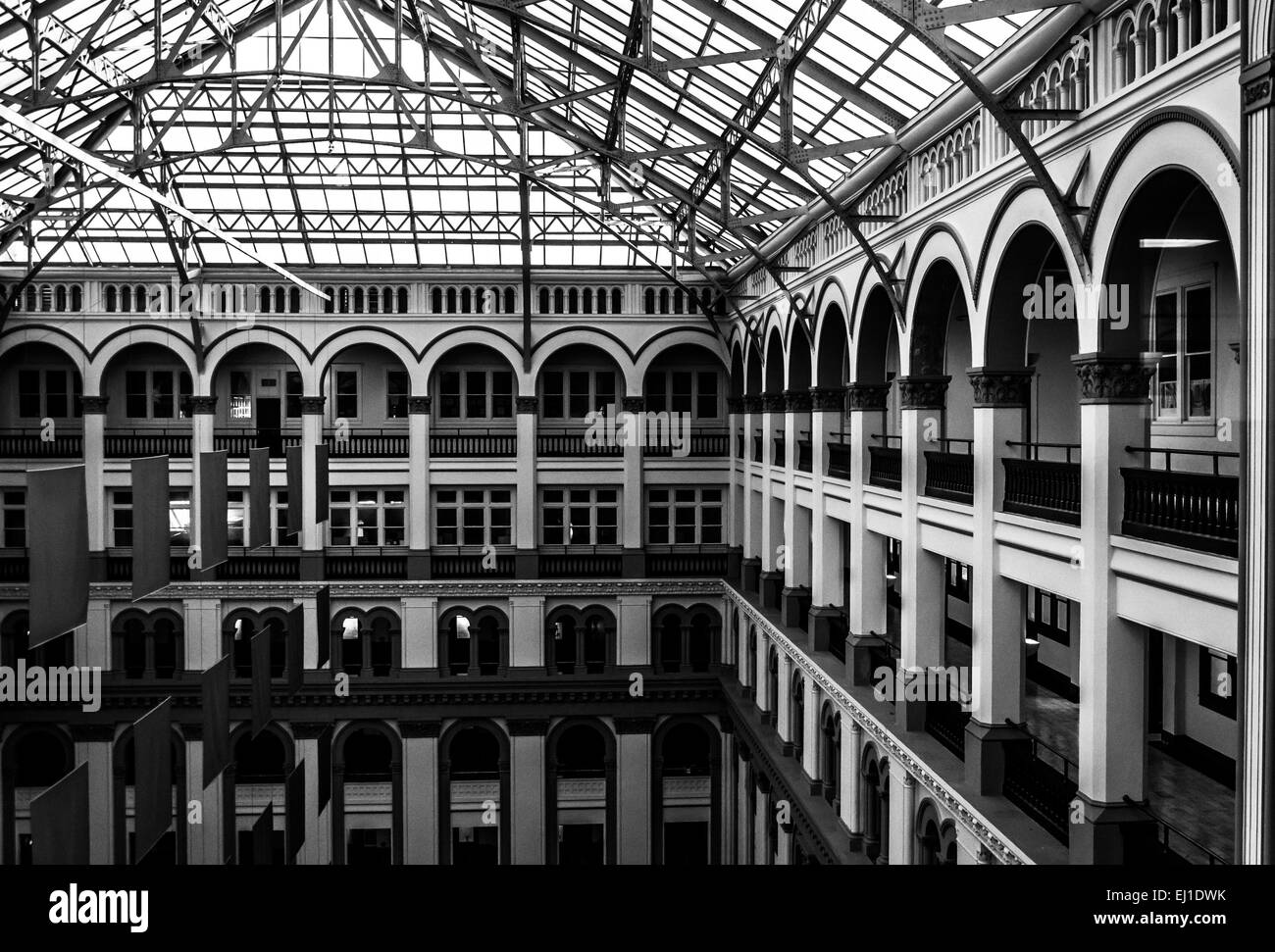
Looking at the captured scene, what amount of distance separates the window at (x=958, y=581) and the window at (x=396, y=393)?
18.0 metres

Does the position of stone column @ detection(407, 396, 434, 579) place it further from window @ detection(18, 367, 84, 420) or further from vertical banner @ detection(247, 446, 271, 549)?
vertical banner @ detection(247, 446, 271, 549)

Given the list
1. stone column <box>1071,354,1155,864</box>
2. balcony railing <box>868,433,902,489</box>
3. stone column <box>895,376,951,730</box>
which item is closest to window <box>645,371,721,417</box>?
balcony railing <box>868,433,902,489</box>

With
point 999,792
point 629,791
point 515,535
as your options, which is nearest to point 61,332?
point 515,535

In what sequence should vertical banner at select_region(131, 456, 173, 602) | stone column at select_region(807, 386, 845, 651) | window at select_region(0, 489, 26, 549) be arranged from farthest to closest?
window at select_region(0, 489, 26, 549)
stone column at select_region(807, 386, 845, 651)
vertical banner at select_region(131, 456, 173, 602)

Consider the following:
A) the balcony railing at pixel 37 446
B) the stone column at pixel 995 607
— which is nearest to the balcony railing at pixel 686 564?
the balcony railing at pixel 37 446

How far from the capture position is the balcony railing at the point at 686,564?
1336 inches

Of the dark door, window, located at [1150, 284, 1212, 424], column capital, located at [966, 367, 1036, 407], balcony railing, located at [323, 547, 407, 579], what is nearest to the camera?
column capital, located at [966, 367, 1036, 407]

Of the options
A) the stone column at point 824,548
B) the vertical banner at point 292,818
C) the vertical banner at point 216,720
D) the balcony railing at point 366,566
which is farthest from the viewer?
the balcony railing at point 366,566

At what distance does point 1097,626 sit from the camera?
37.3 feet

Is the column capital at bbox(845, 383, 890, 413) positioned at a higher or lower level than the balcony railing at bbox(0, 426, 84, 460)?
higher

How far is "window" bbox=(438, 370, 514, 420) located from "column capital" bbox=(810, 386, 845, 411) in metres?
15.4

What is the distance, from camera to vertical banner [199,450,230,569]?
15383 millimetres

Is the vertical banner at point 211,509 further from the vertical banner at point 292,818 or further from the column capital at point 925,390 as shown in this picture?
the column capital at point 925,390

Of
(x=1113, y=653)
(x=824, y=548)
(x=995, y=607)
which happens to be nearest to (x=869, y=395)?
(x=824, y=548)
